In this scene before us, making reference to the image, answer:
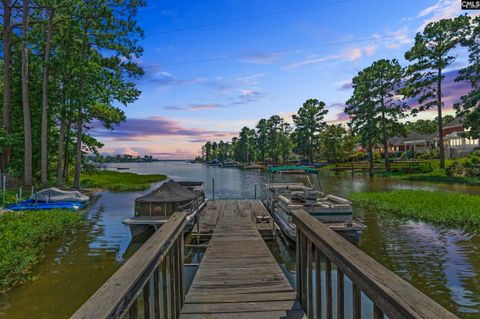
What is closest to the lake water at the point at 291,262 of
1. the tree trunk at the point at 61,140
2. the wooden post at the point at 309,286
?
the wooden post at the point at 309,286

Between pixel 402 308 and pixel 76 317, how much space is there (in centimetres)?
185

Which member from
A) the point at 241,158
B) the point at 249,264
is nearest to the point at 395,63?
the point at 249,264

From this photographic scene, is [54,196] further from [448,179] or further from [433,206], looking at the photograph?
[448,179]

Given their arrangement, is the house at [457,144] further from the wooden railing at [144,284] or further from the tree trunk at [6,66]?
the tree trunk at [6,66]

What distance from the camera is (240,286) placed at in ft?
18.0

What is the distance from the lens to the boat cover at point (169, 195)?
13086mm

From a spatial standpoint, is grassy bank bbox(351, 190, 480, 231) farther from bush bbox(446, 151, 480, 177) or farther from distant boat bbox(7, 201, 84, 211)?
distant boat bbox(7, 201, 84, 211)

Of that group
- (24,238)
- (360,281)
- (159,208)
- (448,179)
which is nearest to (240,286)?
(360,281)

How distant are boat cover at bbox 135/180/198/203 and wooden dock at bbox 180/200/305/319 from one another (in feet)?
14.9

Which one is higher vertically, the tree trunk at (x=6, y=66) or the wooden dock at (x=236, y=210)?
the tree trunk at (x=6, y=66)

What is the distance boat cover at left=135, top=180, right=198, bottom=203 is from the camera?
1309 cm

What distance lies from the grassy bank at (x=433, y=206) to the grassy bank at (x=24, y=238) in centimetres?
1620

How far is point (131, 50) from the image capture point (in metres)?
27.5

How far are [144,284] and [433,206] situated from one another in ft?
58.3
